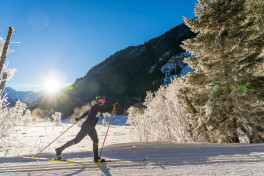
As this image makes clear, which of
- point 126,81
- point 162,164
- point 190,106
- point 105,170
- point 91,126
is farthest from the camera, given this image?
point 126,81

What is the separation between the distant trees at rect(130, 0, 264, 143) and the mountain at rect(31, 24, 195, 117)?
105 m

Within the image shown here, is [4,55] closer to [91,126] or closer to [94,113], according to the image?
[94,113]

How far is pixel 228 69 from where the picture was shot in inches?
278

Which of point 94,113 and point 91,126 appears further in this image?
point 94,113

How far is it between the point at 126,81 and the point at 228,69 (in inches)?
5941

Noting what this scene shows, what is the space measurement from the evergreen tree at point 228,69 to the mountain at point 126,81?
344ft

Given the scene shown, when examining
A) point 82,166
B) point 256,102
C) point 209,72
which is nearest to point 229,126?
point 256,102

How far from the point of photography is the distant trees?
6.81 m

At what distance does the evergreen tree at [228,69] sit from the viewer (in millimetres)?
6797

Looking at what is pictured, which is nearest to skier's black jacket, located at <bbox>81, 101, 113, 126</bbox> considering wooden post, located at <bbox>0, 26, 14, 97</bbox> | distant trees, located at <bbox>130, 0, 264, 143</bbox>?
wooden post, located at <bbox>0, 26, 14, 97</bbox>

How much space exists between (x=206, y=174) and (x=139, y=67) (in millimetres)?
176334

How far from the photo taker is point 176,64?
155125 mm

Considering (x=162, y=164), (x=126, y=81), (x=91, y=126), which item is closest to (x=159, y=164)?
(x=162, y=164)

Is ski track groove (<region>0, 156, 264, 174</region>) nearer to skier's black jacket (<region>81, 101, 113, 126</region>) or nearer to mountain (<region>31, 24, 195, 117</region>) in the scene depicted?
skier's black jacket (<region>81, 101, 113, 126</region>)
